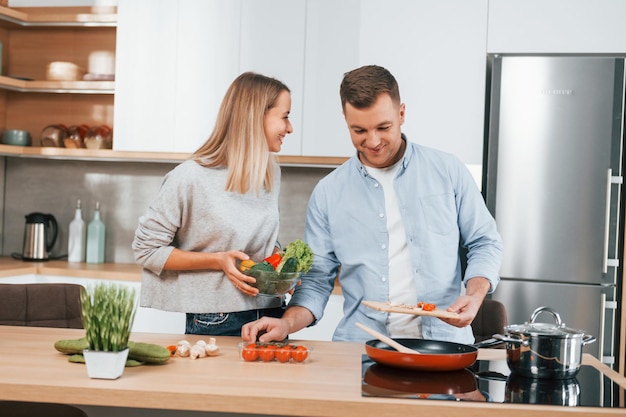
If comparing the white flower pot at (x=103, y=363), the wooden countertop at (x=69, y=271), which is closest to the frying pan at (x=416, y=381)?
the white flower pot at (x=103, y=363)

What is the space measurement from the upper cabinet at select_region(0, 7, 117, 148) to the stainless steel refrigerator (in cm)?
237

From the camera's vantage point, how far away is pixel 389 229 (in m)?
2.25

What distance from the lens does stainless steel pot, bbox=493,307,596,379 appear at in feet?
5.55

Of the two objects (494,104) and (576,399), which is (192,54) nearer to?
(494,104)

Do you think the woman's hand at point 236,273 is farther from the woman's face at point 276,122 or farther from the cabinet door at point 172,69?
the cabinet door at point 172,69

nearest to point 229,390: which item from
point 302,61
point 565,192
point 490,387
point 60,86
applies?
point 490,387

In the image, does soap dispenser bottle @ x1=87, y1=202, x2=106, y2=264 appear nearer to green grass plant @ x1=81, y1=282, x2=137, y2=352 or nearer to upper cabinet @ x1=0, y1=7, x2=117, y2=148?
upper cabinet @ x1=0, y1=7, x2=117, y2=148

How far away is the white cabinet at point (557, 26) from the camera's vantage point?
3.65m

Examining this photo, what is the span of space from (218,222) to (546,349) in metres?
0.96

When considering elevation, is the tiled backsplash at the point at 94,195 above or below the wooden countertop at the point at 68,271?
above

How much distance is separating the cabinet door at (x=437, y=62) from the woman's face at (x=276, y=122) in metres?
1.55

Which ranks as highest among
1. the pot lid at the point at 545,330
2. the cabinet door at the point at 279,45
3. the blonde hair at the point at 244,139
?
the cabinet door at the point at 279,45

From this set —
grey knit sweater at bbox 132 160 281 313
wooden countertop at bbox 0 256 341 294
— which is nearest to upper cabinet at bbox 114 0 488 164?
wooden countertop at bbox 0 256 341 294

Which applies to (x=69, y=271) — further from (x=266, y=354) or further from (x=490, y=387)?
(x=490, y=387)
